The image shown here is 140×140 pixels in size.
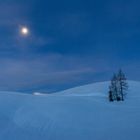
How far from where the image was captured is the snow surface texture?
84.9 feet

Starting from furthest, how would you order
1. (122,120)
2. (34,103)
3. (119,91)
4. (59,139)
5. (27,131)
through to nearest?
1. (119,91)
2. (34,103)
3. (122,120)
4. (27,131)
5. (59,139)

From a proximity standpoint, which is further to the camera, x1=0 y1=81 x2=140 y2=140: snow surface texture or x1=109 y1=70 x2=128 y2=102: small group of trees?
x1=109 y1=70 x2=128 y2=102: small group of trees

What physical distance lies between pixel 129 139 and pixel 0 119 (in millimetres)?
13851

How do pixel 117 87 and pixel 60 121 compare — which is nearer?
pixel 60 121

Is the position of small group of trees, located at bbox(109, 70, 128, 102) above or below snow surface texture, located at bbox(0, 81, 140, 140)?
above

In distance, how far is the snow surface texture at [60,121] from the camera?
25.9 metres

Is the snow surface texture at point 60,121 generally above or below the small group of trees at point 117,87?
below

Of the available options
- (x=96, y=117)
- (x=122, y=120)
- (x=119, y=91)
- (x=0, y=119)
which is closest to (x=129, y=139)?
(x=122, y=120)

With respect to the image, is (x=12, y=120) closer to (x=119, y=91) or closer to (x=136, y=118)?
(x=136, y=118)

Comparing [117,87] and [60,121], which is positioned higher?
[117,87]

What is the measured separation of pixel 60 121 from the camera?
31297 mm

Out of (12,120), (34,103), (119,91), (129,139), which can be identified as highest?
(119,91)

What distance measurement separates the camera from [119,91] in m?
60.4

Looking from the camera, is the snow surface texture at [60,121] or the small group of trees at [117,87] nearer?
the snow surface texture at [60,121]
